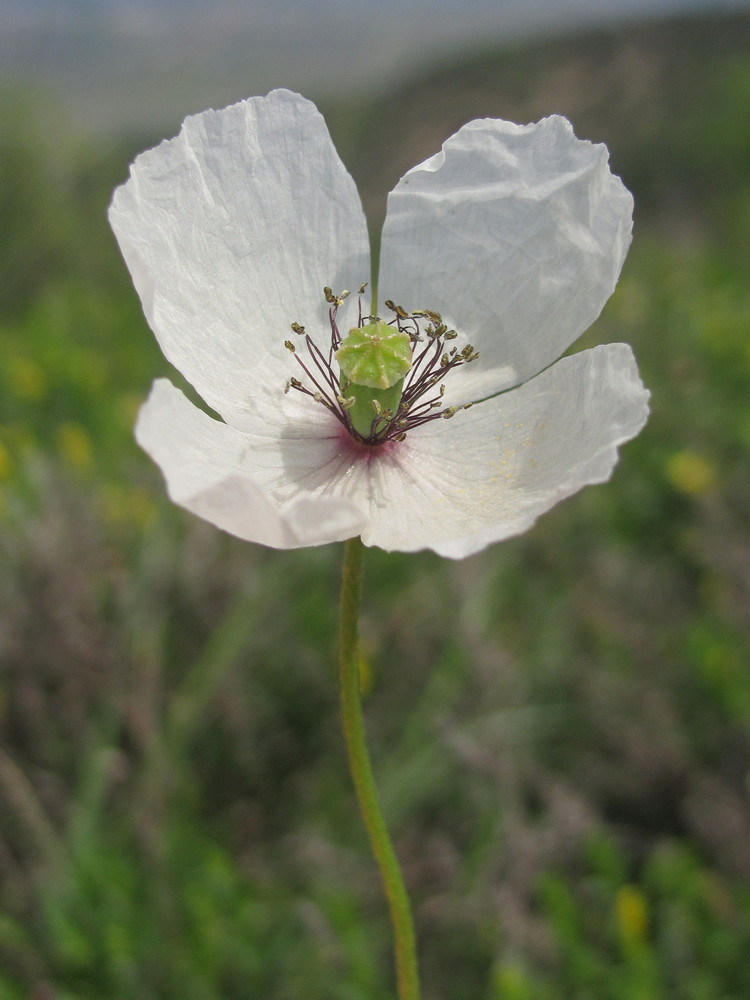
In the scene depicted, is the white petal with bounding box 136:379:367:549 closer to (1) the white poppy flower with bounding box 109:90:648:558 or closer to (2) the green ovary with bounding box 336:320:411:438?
(1) the white poppy flower with bounding box 109:90:648:558

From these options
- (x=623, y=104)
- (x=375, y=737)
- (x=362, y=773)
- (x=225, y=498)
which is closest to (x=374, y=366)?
(x=225, y=498)

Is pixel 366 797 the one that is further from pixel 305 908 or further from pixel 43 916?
pixel 43 916

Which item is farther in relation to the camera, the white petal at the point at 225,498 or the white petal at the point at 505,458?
the white petal at the point at 505,458

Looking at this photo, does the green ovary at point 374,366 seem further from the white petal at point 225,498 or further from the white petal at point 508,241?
the white petal at point 225,498

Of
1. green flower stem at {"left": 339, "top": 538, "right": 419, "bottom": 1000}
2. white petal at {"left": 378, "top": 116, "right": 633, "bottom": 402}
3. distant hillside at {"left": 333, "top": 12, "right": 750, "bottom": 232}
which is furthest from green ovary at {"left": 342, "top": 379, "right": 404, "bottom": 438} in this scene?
distant hillside at {"left": 333, "top": 12, "right": 750, "bottom": 232}

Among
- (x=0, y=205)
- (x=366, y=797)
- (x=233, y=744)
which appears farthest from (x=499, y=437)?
(x=0, y=205)

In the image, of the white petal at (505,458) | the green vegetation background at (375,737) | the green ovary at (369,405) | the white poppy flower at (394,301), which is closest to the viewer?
the white petal at (505,458)

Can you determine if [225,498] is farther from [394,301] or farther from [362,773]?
[394,301]

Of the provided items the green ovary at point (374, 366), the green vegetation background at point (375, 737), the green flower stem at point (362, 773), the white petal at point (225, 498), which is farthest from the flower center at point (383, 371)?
the green vegetation background at point (375, 737)
